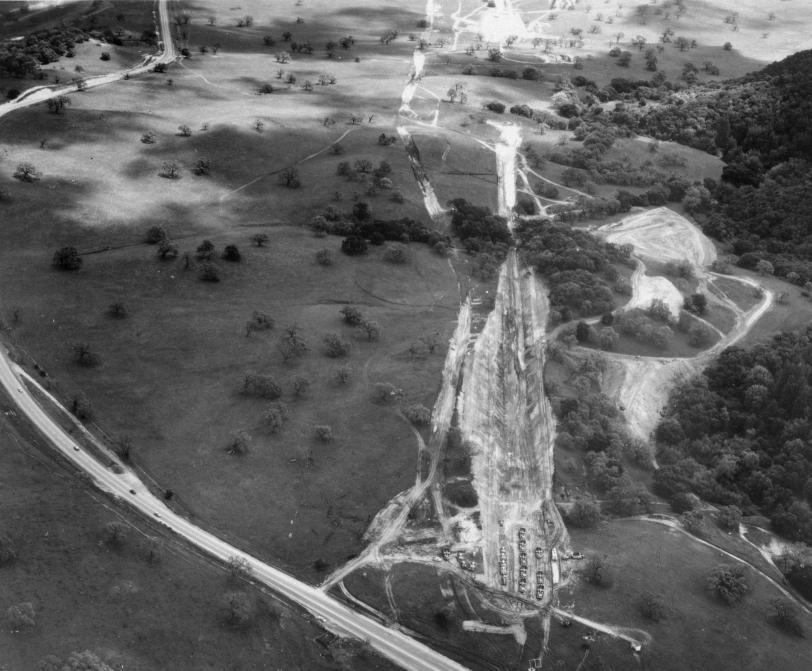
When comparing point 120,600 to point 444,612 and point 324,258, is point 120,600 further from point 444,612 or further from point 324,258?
point 324,258

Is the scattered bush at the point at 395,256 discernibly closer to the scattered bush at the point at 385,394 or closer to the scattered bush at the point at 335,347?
the scattered bush at the point at 335,347

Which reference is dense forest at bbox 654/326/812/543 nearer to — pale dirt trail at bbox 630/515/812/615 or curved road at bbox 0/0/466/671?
pale dirt trail at bbox 630/515/812/615

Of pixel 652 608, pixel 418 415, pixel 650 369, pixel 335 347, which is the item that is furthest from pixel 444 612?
pixel 650 369

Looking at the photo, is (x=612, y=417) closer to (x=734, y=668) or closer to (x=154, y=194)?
(x=734, y=668)

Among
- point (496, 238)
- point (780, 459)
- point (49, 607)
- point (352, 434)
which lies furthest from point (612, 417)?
point (49, 607)

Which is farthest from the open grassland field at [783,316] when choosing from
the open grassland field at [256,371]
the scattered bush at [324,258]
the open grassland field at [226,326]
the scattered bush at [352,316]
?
the scattered bush at [324,258]
